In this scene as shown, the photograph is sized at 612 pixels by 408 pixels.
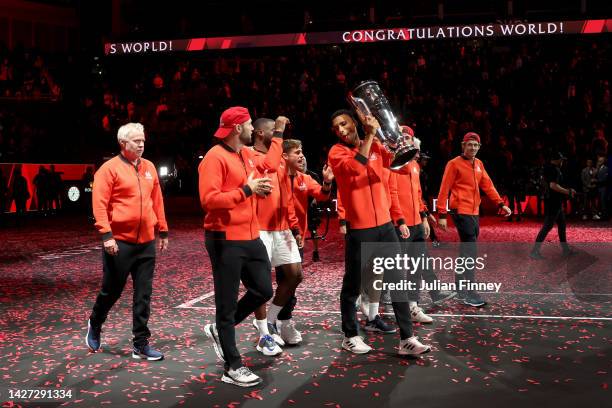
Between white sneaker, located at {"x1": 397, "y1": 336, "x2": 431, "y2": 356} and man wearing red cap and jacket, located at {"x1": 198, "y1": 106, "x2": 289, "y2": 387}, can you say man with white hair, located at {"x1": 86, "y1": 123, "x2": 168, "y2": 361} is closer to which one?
man wearing red cap and jacket, located at {"x1": 198, "y1": 106, "x2": 289, "y2": 387}

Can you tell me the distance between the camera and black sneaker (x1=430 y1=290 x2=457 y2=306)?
28.6 ft

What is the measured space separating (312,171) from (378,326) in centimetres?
658

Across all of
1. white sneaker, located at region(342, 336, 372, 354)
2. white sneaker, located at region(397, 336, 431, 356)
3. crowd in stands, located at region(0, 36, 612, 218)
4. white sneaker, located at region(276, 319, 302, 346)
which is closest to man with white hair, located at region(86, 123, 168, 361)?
white sneaker, located at region(276, 319, 302, 346)

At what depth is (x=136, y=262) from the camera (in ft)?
20.9

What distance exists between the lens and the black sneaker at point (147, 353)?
20.7 feet

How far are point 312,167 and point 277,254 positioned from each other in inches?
788

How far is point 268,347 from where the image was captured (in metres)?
6.38

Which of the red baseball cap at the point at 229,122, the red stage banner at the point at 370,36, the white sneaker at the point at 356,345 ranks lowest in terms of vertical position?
the white sneaker at the point at 356,345

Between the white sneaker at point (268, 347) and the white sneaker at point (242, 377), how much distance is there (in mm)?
792

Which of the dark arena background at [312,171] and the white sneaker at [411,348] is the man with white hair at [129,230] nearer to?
the dark arena background at [312,171]

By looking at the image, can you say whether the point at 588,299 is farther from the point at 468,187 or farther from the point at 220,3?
the point at 220,3

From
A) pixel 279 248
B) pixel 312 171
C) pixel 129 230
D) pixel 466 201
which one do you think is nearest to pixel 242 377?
pixel 279 248

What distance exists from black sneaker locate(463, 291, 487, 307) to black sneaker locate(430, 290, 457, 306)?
325 mm

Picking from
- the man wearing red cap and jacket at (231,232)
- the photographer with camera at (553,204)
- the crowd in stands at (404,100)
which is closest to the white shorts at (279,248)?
the man wearing red cap and jacket at (231,232)
